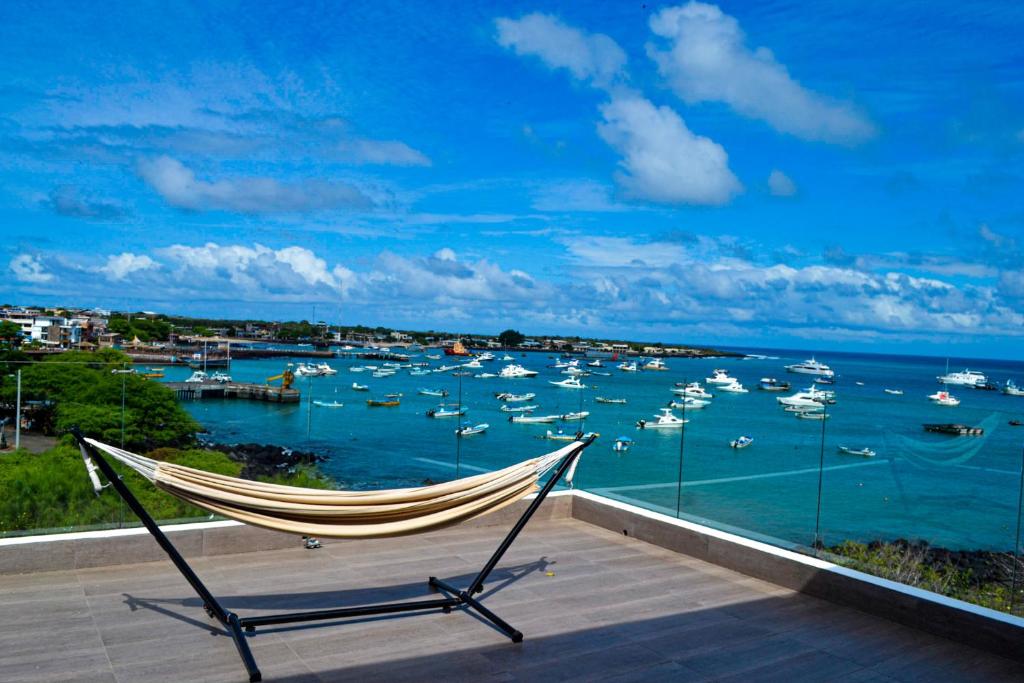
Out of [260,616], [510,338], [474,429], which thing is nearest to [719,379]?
[474,429]

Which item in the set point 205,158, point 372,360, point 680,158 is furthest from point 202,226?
point 680,158

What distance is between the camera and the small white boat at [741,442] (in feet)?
21.5

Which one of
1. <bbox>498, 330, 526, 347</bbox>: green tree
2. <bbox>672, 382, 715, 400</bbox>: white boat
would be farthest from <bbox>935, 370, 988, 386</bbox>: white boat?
<bbox>498, 330, 526, 347</bbox>: green tree

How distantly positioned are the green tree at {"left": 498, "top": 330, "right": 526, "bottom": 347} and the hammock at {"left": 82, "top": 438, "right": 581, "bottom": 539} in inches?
3656

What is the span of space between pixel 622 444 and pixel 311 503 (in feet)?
16.2

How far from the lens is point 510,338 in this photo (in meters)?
97.2

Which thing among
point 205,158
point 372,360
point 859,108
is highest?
point 205,158

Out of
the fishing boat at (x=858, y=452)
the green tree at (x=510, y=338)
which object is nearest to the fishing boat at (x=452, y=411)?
the fishing boat at (x=858, y=452)

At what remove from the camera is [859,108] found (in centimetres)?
2223

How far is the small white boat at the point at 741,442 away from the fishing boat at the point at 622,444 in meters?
0.98

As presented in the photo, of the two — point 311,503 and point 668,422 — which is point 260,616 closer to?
point 311,503

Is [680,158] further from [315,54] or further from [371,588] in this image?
[371,588]

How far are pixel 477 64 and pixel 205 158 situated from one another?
4150cm

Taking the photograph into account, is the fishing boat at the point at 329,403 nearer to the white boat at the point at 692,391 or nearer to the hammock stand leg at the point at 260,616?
the white boat at the point at 692,391
